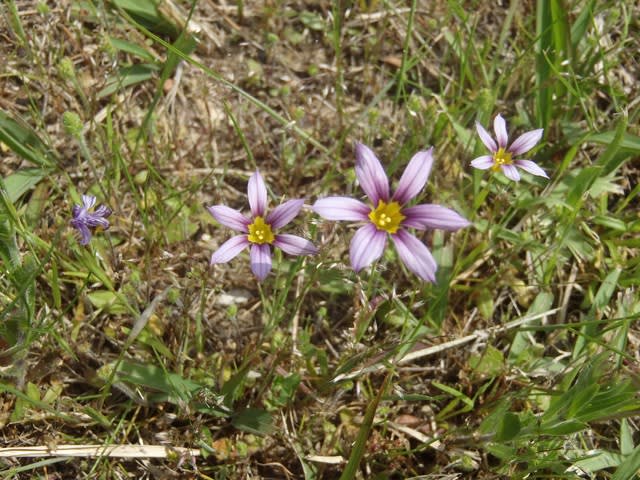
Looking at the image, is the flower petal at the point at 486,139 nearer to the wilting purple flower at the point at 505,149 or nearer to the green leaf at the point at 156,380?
the wilting purple flower at the point at 505,149

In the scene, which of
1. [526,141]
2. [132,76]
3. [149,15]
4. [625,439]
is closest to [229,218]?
[526,141]

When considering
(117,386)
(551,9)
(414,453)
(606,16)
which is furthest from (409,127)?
(117,386)

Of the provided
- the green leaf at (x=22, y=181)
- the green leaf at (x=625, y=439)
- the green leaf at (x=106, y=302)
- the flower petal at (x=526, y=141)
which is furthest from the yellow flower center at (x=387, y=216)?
the green leaf at (x=22, y=181)

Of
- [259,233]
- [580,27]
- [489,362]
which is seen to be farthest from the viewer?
[580,27]

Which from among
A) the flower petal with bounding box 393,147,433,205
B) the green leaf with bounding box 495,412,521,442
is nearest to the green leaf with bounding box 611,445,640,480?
the green leaf with bounding box 495,412,521,442

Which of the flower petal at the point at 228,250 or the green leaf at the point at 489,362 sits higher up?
the flower petal at the point at 228,250

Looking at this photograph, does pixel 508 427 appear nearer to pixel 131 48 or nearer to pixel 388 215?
pixel 388 215

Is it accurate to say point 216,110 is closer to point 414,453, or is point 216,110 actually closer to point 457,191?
point 457,191

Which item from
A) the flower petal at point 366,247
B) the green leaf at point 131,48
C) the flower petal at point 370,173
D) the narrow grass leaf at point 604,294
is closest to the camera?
the flower petal at point 366,247
